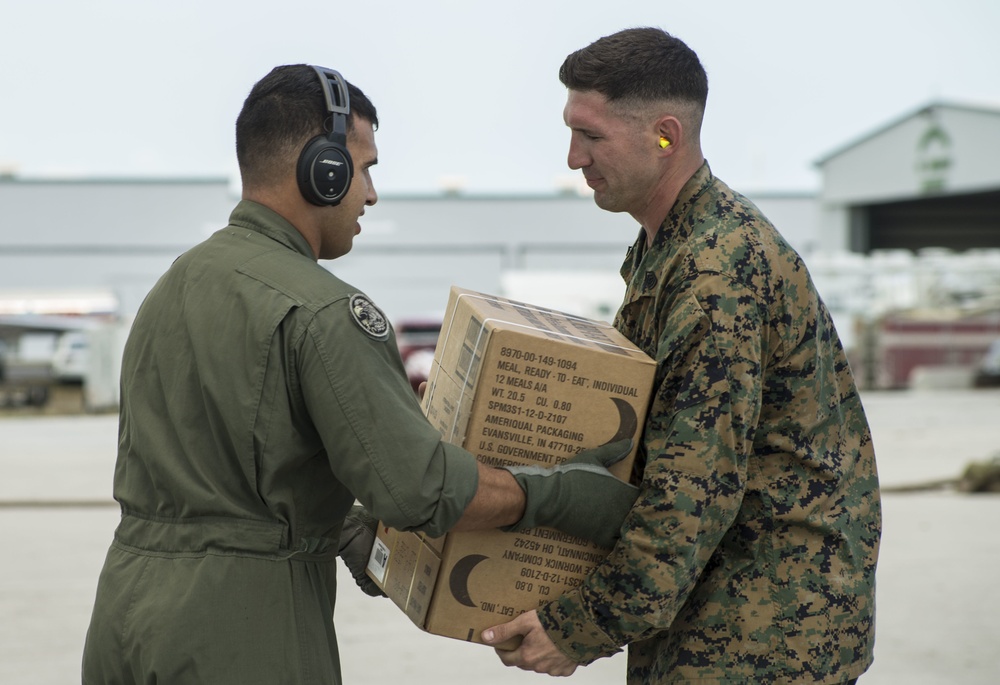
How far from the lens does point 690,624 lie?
2.12 meters

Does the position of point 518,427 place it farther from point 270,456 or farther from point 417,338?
point 417,338

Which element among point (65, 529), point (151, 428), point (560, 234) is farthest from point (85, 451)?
point (560, 234)

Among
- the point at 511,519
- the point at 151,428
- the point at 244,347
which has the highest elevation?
the point at 244,347

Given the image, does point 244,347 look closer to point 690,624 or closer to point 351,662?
point 690,624

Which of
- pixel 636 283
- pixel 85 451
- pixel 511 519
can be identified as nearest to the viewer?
pixel 511 519

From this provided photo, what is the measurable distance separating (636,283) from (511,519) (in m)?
0.63

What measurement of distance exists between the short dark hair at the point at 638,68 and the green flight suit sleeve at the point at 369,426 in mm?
724

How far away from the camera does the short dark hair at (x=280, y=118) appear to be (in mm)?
2037

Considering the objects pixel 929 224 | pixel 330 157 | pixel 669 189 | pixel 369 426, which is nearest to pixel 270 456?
pixel 369 426

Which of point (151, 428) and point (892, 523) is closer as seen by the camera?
point (151, 428)

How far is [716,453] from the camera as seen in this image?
198cm

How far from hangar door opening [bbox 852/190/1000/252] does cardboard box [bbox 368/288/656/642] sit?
95.2 feet

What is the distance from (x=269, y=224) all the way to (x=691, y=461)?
910 millimetres

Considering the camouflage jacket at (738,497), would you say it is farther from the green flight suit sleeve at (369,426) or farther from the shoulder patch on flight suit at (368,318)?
the shoulder patch on flight suit at (368,318)
